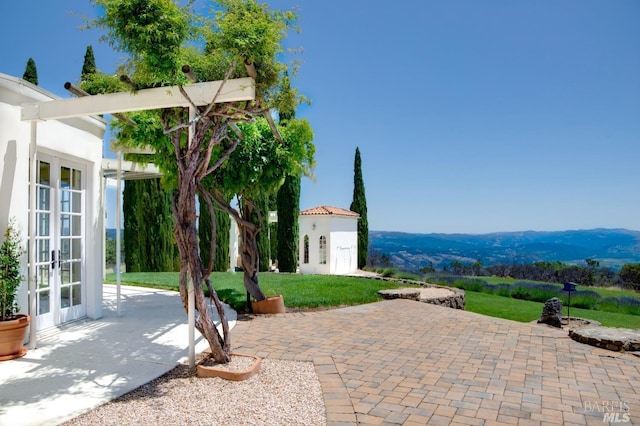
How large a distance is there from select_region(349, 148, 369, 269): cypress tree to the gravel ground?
19511mm

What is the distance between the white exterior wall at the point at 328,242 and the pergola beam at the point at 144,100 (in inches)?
626

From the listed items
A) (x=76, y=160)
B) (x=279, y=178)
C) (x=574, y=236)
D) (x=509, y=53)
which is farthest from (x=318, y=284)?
(x=574, y=236)

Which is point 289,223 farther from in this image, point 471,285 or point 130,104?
point 130,104

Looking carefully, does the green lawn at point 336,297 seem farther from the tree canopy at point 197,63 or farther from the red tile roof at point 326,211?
the red tile roof at point 326,211

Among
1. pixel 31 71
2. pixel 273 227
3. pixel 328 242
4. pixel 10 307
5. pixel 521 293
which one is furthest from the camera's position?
pixel 273 227

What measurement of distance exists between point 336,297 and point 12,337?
242 inches

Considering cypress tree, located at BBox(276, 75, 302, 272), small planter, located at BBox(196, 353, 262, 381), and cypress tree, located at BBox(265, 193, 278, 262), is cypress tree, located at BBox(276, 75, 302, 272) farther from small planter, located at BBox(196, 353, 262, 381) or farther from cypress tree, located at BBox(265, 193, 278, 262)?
small planter, located at BBox(196, 353, 262, 381)

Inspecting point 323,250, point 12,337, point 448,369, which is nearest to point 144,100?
point 12,337

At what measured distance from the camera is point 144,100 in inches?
175

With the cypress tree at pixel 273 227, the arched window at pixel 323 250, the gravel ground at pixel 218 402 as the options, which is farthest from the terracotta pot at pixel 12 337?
the cypress tree at pixel 273 227

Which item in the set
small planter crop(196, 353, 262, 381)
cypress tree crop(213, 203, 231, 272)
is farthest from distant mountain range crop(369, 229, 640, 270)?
small planter crop(196, 353, 262, 381)

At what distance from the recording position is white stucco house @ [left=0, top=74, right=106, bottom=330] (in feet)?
16.5

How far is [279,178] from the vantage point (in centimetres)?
782

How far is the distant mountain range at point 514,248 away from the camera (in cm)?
2325
